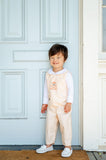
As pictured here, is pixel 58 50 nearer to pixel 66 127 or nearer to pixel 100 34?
pixel 100 34

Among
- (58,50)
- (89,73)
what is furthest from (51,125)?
(58,50)

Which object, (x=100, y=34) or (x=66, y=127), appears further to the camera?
(x=100, y=34)

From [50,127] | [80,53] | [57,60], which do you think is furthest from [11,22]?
[50,127]

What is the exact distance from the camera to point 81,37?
2137 millimetres

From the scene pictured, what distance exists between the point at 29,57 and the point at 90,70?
2.27 feet

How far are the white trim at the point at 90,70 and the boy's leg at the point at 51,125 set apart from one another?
1.05 ft

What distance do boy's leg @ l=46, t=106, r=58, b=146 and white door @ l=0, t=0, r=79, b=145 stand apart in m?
0.13

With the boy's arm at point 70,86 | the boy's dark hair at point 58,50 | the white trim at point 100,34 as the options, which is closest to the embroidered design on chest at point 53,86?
the boy's arm at point 70,86

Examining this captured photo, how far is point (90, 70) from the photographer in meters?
2.09

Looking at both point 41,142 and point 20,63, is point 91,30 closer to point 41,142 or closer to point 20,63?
point 20,63

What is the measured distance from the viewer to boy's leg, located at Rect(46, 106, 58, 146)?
2064 mm

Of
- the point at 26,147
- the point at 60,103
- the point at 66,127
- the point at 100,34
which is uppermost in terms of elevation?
the point at 100,34

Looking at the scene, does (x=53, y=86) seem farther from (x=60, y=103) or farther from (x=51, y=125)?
(x=51, y=125)

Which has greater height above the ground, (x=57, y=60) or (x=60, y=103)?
(x=57, y=60)
